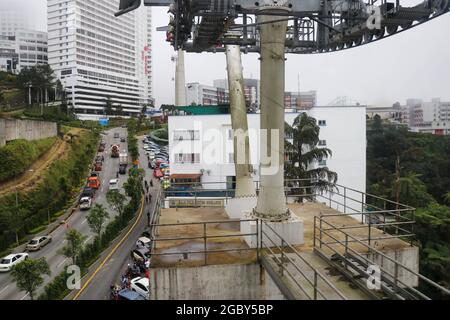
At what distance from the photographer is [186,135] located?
2797 centimetres

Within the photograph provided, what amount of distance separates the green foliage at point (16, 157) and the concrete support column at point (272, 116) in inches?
991

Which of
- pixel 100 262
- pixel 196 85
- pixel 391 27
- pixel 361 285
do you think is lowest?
pixel 100 262

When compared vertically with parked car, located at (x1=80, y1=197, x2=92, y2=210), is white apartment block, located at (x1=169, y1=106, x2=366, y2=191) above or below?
above

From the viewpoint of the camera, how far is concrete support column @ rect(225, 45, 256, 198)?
9539 millimetres

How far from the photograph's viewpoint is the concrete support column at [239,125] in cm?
954

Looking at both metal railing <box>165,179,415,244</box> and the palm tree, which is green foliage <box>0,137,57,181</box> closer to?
metal railing <box>165,179,415,244</box>

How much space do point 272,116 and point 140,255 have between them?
1534 cm

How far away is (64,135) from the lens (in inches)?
1864

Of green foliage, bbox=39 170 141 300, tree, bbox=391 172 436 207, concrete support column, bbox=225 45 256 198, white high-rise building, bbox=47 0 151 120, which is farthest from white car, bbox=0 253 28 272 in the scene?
white high-rise building, bbox=47 0 151 120

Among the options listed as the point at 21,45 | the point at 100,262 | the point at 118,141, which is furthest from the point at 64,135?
the point at 21,45

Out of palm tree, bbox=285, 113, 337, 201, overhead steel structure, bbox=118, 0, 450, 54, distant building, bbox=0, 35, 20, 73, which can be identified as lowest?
palm tree, bbox=285, 113, 337, 201

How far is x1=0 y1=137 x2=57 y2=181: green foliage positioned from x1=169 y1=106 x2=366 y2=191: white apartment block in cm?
1151
